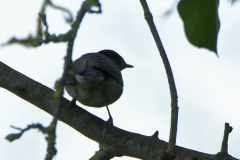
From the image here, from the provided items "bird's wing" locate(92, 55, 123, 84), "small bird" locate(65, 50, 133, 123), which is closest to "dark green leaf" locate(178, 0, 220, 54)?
"small bird" locate(65, 50, 133, 123)

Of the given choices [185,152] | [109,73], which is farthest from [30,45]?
[109,73]

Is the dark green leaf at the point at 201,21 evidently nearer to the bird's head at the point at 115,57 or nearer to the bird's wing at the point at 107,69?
the bird's wing at the point at 107,69

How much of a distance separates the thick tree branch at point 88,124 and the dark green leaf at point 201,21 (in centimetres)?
259

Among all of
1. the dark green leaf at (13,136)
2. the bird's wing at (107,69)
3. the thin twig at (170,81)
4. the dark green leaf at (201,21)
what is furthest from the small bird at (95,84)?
the dark green leaf at (201,21)

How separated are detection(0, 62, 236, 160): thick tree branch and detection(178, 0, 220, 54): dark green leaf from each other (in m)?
2.59

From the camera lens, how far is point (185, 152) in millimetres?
3576

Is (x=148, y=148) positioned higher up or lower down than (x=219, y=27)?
higher up

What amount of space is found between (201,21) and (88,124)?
3106 mm

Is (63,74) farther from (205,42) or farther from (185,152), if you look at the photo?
(185,152)

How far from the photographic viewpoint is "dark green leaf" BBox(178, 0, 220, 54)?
3.81ft

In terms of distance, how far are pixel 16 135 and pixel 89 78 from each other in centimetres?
424

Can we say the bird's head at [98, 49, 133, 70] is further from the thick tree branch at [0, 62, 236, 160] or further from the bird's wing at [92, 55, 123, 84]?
the thick tree branch at [0, 62, 236, 160]

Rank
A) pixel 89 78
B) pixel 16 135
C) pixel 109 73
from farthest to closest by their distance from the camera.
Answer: pixel 109 73 → pixel 89 78 → pixel 16 135

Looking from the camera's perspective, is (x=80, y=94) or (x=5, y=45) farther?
(x=80, y=94)
